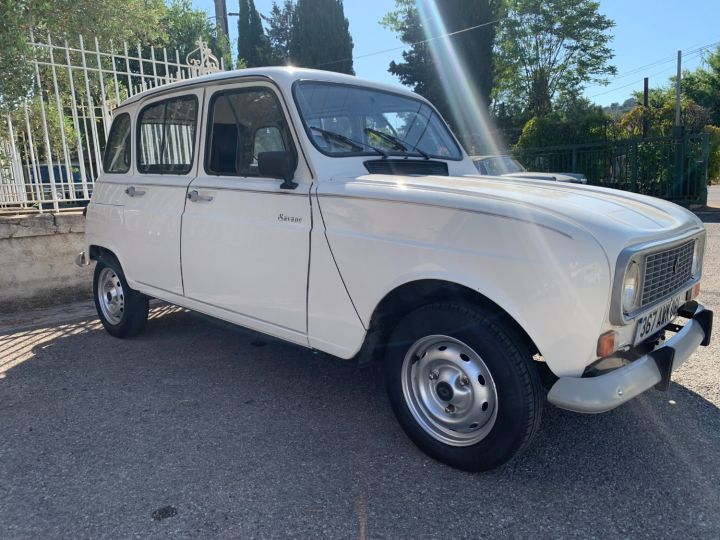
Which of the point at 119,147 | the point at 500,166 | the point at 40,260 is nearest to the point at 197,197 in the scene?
the point at 119,147

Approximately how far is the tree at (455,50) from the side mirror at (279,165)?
2667 cm

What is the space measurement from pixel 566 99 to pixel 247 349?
3389 centimetres

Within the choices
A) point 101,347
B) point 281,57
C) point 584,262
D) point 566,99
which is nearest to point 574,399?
point 584,262

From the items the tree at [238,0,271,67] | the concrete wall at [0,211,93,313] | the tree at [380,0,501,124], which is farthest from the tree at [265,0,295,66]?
the concrete wall at [0,211,93,313]

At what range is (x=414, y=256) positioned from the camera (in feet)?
8.52

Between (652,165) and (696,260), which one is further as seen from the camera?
(652,165)

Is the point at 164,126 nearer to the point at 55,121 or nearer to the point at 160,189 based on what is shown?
the point at 160,189

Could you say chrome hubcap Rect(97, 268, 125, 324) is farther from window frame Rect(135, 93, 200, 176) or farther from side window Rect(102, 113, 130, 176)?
window frame Rect(135, 93, 200, 176)

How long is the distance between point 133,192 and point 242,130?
1368mm

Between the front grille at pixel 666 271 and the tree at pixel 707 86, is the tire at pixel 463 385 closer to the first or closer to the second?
the front grille at pixel 666 271

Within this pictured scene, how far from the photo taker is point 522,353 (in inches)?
95.0

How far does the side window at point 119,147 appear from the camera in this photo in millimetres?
4688

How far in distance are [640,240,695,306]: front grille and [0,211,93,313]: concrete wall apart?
6.07m

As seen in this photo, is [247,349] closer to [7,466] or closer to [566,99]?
[7,466]
